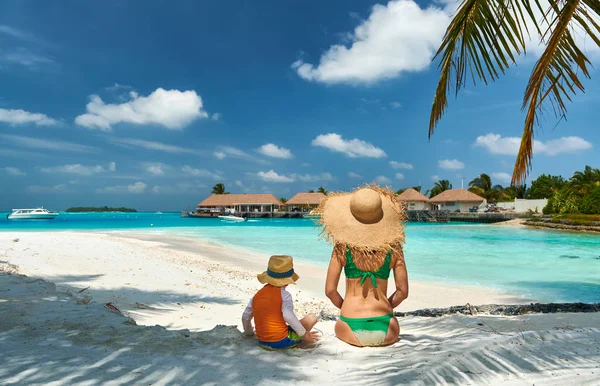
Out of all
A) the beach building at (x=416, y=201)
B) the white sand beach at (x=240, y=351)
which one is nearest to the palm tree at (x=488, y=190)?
the beach building at (x=416, y=201)

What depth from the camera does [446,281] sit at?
1070cm

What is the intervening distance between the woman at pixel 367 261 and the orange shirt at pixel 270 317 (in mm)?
472

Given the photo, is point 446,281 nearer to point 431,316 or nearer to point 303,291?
point 303,291

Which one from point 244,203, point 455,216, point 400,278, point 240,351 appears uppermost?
point 244,203

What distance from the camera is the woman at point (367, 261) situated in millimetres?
3131

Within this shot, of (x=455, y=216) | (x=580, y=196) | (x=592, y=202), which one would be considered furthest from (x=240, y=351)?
(x=455, y=216)

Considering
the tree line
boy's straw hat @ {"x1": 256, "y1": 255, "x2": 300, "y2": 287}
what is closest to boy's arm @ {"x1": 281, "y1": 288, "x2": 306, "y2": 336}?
boy's straw hat @ {"x1": 256, "y1": 255, "x2": 300, "y2": 287}

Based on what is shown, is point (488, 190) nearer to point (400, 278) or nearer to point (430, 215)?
point (430, 215)

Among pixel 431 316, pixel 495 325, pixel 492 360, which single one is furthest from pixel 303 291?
pixel 492 360

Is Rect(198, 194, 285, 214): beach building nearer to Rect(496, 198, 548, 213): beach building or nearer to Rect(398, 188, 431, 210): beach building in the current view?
Rect(398, 188, 431, 210): beach building

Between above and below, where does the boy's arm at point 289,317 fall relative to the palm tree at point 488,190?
below

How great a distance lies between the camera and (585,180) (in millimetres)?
41750

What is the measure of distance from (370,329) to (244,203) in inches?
2556

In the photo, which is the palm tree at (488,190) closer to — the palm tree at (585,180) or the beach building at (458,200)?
the beach building at (458,200)
